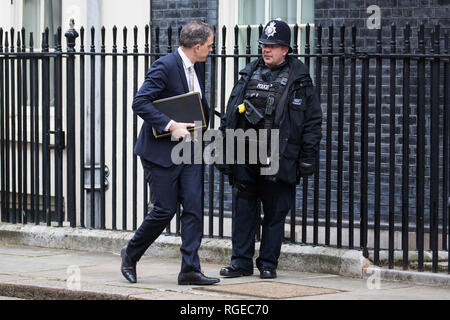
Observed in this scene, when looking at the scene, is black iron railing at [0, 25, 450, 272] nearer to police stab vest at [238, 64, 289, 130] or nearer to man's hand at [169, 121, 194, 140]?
police stab vest at [238, 64, 289, 130]

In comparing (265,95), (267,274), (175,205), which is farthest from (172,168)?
(267,274)

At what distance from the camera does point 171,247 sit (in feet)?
31.3

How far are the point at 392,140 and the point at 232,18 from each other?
3604mm

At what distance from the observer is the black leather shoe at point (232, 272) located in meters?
8.31

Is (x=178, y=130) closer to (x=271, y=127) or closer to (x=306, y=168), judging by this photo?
(x=271, y=127)

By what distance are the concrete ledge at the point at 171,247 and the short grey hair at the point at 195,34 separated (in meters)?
2.06

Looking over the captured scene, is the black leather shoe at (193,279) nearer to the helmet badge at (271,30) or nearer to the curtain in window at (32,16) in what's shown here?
the helmet badge at (271,30)

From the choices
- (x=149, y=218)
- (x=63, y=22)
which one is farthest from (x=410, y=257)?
(x=63, y=22)

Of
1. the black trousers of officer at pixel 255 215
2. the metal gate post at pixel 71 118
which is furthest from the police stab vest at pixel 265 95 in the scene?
the metal gate post at pixel 71 118

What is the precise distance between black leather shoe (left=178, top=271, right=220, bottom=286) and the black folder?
102 centimetres

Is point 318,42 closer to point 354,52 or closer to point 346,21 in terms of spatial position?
point 354,52

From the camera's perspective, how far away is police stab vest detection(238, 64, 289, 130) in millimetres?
8086

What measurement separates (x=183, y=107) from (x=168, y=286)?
1.29m

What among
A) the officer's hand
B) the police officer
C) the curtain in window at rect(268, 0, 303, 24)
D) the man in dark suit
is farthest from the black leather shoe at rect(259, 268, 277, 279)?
the curtain in window at rect(268, 0, 303, 24)
